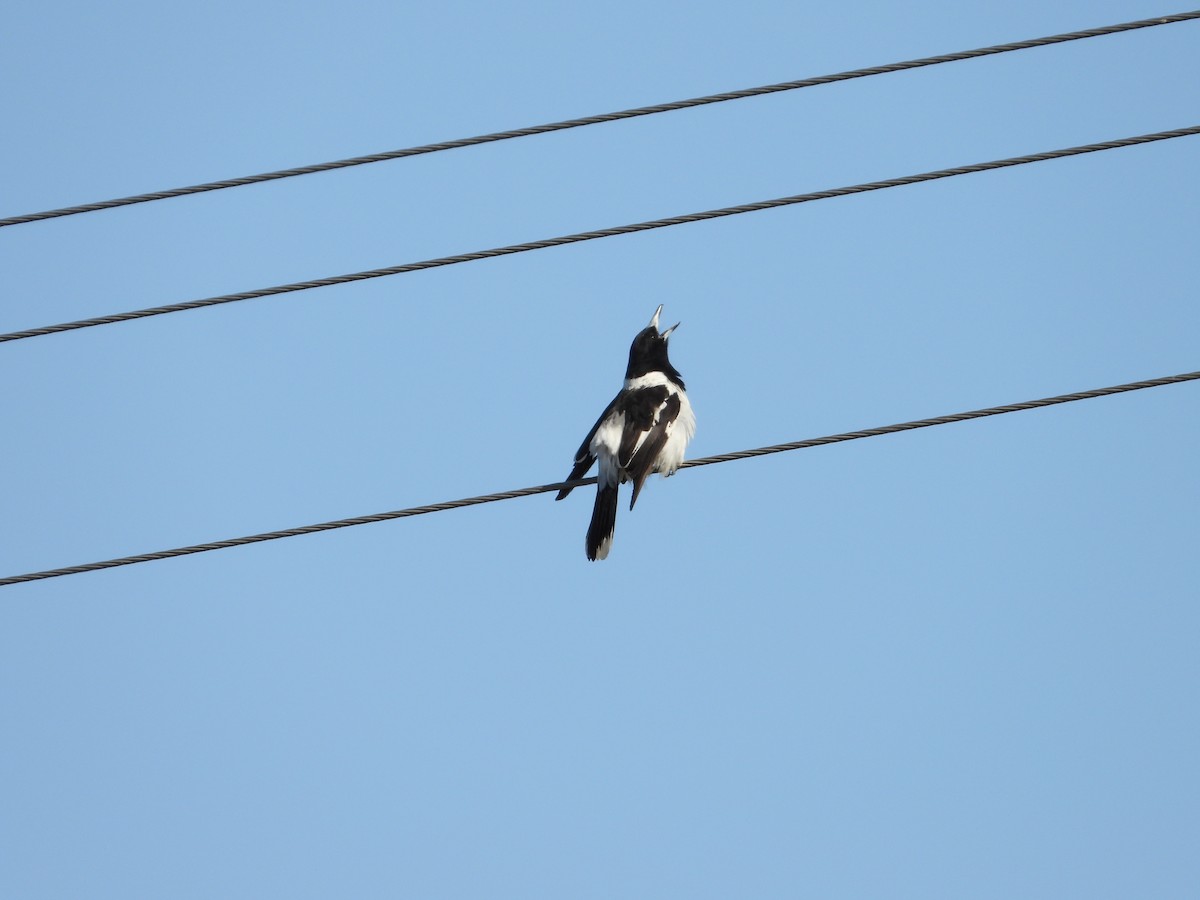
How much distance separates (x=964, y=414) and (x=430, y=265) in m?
2.90

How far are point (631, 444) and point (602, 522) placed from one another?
58 cm

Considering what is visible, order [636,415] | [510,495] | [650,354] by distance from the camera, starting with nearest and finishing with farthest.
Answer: [510,495] < [636,415] < [650,354]

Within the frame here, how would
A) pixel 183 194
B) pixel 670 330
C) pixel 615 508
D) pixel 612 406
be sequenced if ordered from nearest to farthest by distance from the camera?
1. pixel 183 194
2. pixel 615 508
3. pixel 612 406
4. pixel 670 330

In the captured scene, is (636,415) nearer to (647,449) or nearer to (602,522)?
(647,449)

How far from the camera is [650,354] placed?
43.1 ft

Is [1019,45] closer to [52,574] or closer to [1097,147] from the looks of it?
[1097,147]

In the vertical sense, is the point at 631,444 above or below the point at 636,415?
below

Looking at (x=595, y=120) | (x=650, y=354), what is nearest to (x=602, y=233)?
(x=595, y=120)

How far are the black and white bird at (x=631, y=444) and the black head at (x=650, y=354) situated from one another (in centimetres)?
58

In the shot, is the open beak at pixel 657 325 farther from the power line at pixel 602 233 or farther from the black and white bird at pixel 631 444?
the power line at pixel 602 233

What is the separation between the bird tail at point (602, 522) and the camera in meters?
11.1

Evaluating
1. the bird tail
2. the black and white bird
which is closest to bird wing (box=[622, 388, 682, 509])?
the black and white bird

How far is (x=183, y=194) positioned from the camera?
866cm

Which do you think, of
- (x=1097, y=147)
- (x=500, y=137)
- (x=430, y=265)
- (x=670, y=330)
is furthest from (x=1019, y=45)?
(x=670, y=330)
